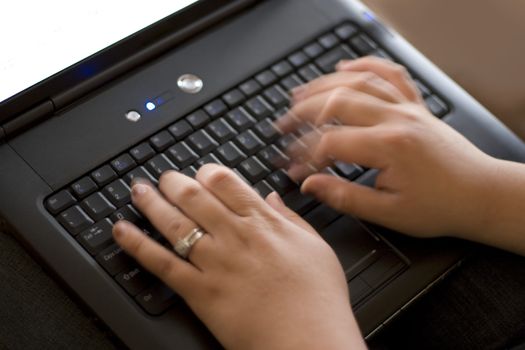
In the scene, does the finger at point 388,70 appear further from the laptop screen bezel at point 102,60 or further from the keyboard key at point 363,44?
the laptop screen bezel at point 102,60

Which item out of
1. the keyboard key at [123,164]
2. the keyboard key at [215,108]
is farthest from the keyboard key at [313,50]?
the keyboard key at [123,164]

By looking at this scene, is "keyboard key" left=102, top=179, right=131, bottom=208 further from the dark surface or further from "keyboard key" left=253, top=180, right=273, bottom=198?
the dark surface

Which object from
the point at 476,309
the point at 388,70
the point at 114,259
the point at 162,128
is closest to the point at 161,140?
the point at 162,128

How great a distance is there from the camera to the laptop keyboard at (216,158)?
0.56m

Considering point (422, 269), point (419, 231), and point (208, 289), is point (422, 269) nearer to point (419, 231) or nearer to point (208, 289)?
point (419, 231)

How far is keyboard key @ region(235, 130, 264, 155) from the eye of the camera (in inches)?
24.8

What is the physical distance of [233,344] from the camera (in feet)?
1.75

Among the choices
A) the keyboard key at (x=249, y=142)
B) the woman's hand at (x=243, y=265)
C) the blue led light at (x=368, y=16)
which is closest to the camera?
the woman's hand at (x=243, y=265)

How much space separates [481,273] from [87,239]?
351 millimetres

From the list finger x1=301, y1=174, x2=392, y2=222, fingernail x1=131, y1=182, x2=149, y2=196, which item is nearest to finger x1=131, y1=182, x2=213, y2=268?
fingernail x1=131, y1=182, x2=149, y2=196

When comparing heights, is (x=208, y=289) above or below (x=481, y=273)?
above

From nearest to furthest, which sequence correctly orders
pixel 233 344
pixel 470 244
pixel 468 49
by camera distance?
1. pixel 233 344
2. pixel 470 244
3. pixel 468 49

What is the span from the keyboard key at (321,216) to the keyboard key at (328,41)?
17cm

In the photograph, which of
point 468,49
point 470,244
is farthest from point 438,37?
point 470,244
